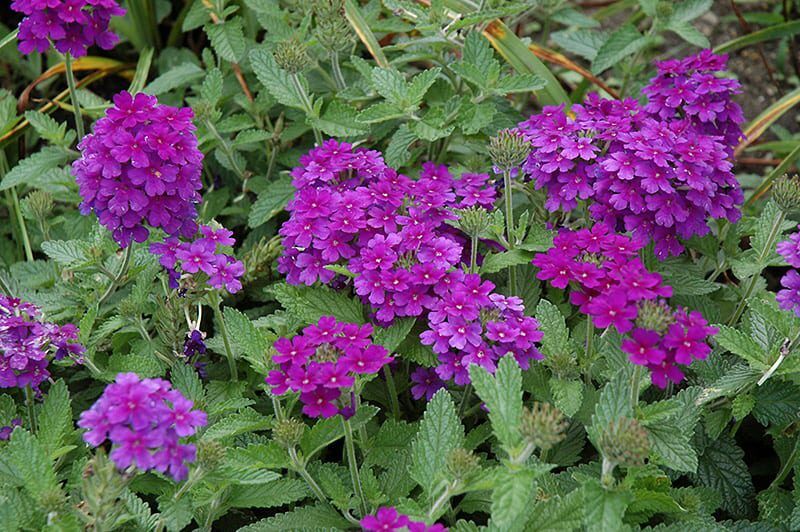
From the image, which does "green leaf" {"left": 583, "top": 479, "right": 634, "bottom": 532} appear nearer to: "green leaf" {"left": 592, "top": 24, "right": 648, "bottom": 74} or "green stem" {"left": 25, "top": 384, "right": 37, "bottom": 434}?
"green stem" {"left": 25, "top": 384, "right": 37, "bottom": 434}

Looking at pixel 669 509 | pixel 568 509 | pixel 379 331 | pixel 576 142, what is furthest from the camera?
pixel 576 142

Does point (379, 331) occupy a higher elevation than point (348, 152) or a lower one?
lower

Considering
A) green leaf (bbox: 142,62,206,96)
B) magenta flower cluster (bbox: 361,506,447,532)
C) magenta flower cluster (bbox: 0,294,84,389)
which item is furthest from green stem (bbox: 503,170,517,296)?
green leaf (bbox: 142,62,206,96)

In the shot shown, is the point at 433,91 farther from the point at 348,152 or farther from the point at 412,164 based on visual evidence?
A: the point at 348,152

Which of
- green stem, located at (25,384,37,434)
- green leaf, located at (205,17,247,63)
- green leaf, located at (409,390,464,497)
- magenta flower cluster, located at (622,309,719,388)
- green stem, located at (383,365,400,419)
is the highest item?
green leaf, located at (205,17,247,63)

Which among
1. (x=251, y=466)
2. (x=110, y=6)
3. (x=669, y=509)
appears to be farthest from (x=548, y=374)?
(x=110, y=6)

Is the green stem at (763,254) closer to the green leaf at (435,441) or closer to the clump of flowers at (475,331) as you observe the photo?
the clump of flowers at (475,331)
